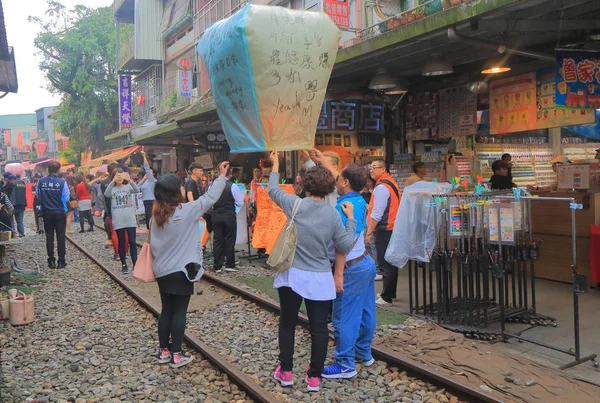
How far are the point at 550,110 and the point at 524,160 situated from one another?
335cm

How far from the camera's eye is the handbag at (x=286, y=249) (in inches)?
154

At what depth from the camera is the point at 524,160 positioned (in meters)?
11.0

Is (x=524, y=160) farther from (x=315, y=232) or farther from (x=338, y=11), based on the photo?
(x=315, y=232)

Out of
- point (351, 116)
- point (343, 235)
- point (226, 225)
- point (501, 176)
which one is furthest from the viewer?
point (351, 116)

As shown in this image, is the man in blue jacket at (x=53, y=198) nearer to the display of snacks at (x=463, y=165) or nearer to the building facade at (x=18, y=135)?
the display of snacks at (x=463, y=165)

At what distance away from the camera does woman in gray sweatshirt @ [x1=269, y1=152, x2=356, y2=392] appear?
3.95 m

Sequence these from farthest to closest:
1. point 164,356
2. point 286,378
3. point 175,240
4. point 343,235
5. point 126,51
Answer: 1. point 126,51
2. point 164,356
3. point 175,240
4. point 286,378
5. point 343,235

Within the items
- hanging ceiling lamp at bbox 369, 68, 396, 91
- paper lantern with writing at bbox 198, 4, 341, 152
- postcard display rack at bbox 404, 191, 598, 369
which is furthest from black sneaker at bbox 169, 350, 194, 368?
hanging ceiling lamp at bbox 369, 68, 396, 91

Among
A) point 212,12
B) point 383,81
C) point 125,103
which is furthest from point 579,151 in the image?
point 125,103

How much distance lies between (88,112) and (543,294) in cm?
3341

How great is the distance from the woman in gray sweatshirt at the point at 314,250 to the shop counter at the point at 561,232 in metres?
4.77

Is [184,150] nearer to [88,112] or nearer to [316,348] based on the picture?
[88,112]

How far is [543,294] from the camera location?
7070 millimetres

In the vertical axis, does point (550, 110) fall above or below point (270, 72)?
A: above
